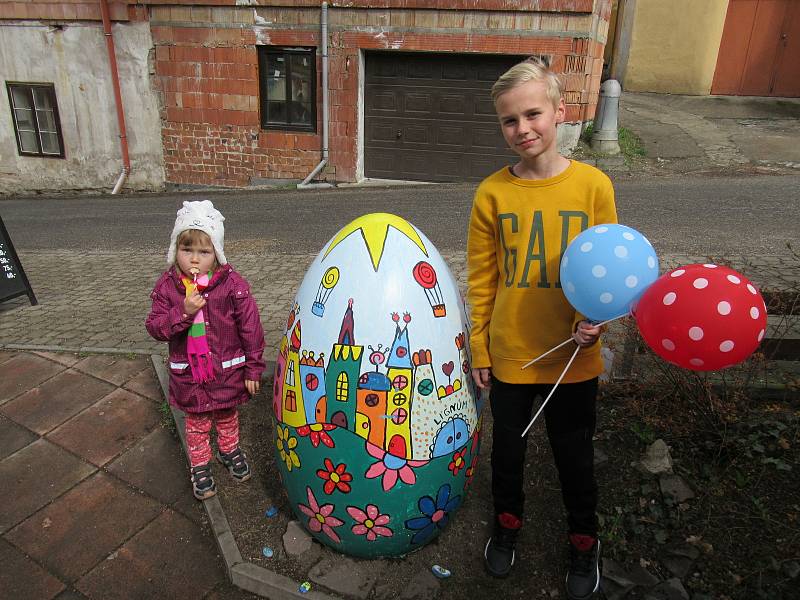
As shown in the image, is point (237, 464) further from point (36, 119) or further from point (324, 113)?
point (36, 119)

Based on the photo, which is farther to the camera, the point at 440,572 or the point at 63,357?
the point at 63,357

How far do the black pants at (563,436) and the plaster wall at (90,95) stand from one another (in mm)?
13021

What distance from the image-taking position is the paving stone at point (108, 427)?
3551 millimetres

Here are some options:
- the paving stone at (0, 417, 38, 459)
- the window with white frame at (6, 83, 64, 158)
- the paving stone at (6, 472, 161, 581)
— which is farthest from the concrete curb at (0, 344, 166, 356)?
the window with white frame at (6, 83, 64, 158)

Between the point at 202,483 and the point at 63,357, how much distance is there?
2.32m

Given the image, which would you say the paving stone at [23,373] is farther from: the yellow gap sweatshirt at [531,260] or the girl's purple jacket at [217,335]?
the yellow gap sweatshirt at [531,260]

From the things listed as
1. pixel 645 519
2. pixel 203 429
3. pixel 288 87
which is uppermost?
pixel 288 87

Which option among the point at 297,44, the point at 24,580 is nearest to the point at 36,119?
the point at 297,44

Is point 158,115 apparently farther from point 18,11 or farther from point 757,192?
point 757,192

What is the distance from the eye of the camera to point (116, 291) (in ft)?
21.1

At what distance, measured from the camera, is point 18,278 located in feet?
19.6

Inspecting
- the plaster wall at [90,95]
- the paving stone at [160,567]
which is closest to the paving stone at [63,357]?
the paving stone at [160,567]

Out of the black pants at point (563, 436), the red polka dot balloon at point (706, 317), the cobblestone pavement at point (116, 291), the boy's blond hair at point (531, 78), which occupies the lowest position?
the cobblestone pavement at point (116, 291)

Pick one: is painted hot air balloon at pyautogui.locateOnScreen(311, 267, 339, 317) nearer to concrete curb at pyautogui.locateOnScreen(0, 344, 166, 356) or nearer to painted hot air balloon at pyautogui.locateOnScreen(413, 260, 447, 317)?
painted hot air balloon at pyautogui.locateOnScreen(413, 260, 447, 317)
